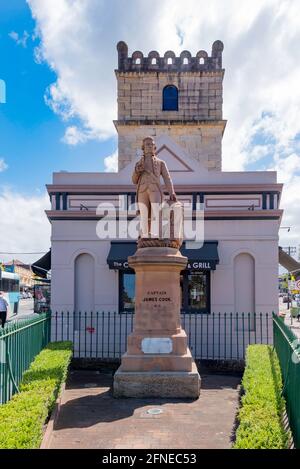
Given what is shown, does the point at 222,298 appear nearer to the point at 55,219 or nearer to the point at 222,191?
the point at 222,191

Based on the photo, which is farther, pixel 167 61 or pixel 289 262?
pixel 167 61

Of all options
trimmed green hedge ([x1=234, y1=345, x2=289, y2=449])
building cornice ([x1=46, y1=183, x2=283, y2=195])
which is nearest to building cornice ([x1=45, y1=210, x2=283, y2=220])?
building cornice ([x1=46, y1=183, x2=283, y2=195])

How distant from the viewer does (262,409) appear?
6656 mm

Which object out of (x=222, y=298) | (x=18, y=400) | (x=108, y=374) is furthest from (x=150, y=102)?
(x=18, y=400)

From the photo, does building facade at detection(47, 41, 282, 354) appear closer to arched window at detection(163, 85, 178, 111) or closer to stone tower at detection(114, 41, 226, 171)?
stone tower at detection(114, 41, 226, 171)

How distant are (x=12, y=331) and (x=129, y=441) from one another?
114 inches

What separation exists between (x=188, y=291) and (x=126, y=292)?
2032mm

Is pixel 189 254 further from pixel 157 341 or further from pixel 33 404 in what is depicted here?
pixel 33 404

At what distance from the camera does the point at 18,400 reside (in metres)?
7.18

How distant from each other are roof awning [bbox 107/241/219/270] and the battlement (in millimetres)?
13838

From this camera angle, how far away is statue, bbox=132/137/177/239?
1060cm

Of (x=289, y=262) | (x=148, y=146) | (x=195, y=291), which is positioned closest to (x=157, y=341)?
(x=148, y=146)
